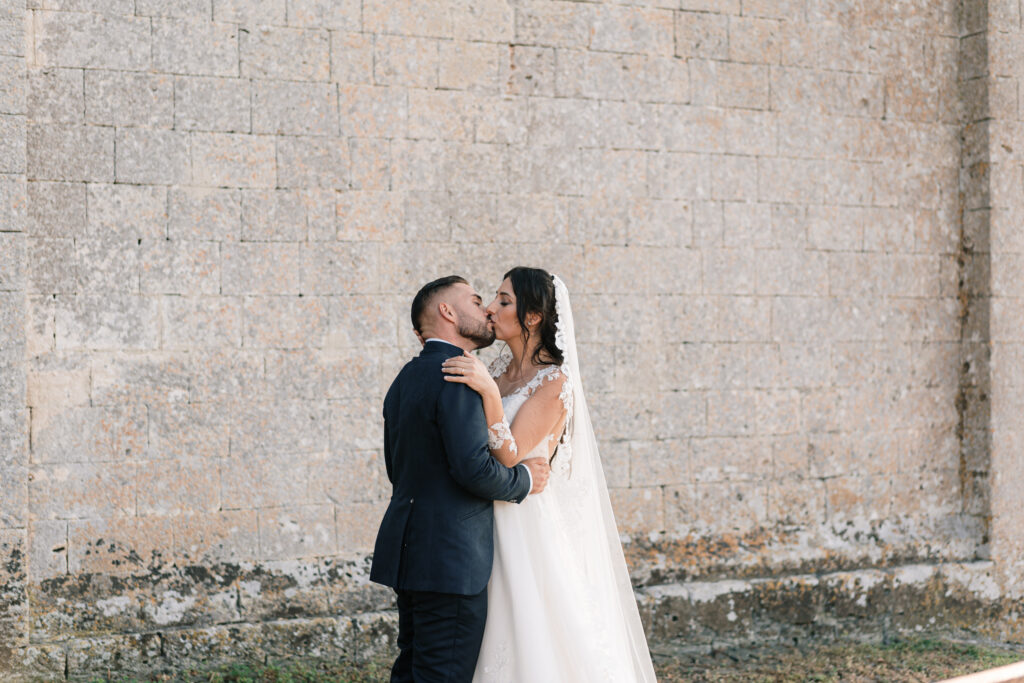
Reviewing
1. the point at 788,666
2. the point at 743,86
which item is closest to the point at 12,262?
the point at 743,86

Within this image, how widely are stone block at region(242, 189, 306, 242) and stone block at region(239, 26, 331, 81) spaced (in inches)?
22.2

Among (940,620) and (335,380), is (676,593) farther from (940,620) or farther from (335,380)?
(335,380)

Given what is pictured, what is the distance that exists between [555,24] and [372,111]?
109 cm

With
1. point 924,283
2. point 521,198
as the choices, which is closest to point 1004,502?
point 924,283

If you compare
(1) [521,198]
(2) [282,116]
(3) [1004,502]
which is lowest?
(3) [1004,502]

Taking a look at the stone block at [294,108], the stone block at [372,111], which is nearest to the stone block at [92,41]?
the stone block at [294,108]

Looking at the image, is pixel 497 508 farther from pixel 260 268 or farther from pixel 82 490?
pixel 82 490

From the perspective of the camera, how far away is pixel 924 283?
5816 millimetres

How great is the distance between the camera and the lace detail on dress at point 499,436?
307 centimetres

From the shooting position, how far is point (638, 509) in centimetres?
528

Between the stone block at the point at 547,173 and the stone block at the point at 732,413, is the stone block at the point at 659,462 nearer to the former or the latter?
the stone block at the point at 732,413

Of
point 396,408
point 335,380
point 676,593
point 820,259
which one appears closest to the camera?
point 396,408

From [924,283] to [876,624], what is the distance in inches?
77.4

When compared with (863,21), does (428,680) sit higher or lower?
lower
